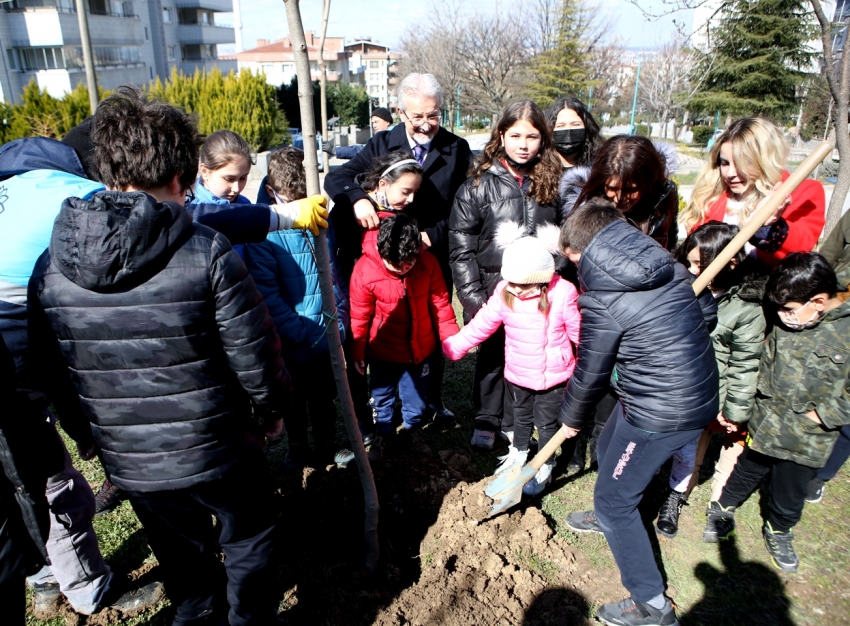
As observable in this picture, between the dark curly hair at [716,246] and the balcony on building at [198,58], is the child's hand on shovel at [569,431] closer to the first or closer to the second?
the dark curly hair at [716,246]

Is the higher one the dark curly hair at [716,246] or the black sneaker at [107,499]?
the dark curly hair at [716,246]

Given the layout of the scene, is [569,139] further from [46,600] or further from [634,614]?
[46,600]

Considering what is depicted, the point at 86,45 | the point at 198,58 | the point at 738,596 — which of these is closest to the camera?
the point at 738,596

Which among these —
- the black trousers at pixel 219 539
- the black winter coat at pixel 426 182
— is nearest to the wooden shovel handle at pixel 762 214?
the black winter coat at pixel 426 182

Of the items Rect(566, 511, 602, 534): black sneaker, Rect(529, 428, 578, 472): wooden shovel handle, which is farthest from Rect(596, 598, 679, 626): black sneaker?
Rect(529, 428, 578, 472): wooden shovel handle

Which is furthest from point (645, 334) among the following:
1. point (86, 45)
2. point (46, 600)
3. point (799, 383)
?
point (86, 45)

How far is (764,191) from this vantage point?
9.48 feet

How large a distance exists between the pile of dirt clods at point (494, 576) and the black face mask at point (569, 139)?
6.95 ft

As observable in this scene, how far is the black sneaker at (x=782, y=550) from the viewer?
2729 mm

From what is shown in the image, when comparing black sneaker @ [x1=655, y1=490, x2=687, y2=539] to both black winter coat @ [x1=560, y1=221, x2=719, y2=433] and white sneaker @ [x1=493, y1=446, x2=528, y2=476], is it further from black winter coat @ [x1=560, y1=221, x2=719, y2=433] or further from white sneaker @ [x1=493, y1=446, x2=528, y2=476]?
black winter coat @ [x1=560, y1=221, x2=719, y2=433]

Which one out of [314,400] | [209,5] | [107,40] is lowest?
[314,400]

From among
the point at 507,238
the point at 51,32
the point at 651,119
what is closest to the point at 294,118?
the point at 51,32

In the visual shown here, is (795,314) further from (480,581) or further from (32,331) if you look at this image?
(32,331)

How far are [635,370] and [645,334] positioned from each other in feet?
0.55
